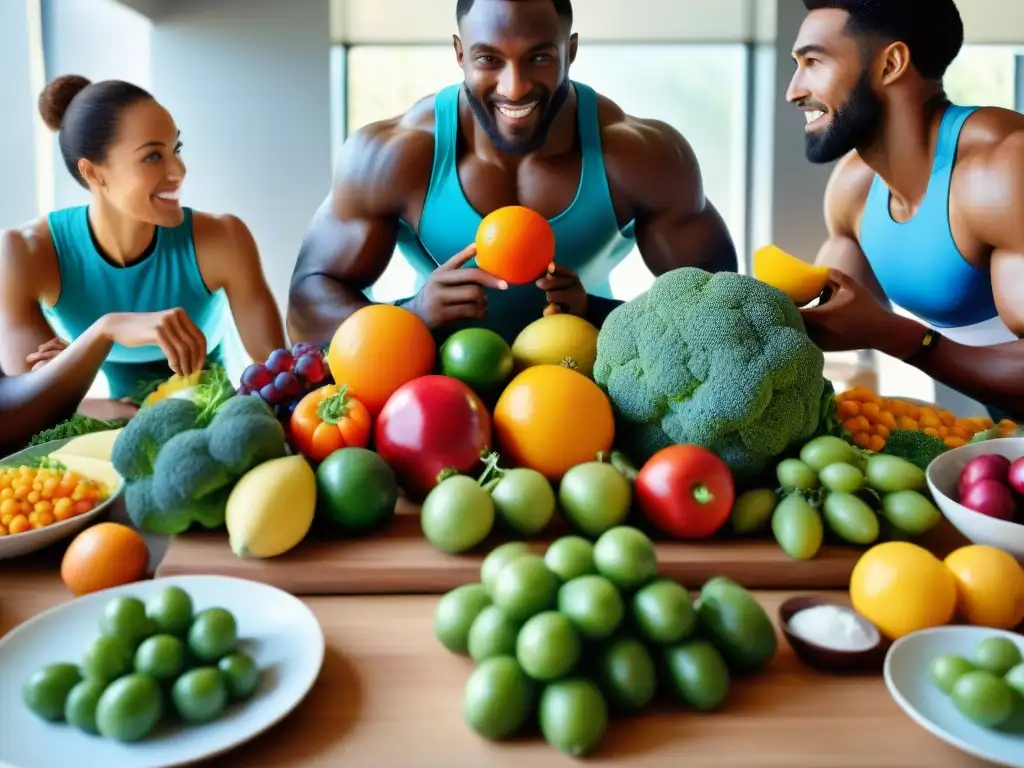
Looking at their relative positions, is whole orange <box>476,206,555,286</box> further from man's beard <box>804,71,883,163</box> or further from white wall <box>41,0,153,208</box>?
white wall <box>41,0,153,208</box>

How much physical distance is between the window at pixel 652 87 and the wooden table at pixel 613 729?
3.72 metres

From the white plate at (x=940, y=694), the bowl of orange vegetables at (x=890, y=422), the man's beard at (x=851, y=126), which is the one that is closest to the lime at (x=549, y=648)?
the white plate at (x=940, y=694)

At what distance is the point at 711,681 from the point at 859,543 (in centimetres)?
29

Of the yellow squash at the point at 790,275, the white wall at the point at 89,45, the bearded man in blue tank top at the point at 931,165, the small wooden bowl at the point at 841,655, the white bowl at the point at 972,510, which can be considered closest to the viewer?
the small wooden bowl at the point at 841,655

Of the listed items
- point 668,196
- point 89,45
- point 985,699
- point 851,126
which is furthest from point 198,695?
point 89,45

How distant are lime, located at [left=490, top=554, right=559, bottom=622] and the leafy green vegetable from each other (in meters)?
0.74

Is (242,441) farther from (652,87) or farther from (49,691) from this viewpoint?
(652,87)

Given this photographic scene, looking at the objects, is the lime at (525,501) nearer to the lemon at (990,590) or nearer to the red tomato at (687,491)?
the red tomato at (687,491)

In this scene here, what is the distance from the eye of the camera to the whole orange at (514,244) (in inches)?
43.9

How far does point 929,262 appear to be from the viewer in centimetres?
163

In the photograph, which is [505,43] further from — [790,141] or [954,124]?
[790,141]

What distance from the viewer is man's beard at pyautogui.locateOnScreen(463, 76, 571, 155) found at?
56.7 inches

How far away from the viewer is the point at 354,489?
0.82 meters

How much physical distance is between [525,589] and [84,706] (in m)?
0.31
